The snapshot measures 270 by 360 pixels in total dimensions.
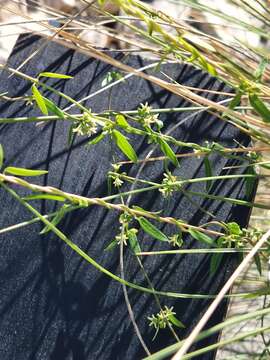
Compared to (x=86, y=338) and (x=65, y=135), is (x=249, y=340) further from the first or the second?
(x=65, y=135)

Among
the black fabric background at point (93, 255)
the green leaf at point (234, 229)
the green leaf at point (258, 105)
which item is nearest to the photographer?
the green leaf at point (258, 105)

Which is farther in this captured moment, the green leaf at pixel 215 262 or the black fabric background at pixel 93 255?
the black fabric background at pixel 93 255

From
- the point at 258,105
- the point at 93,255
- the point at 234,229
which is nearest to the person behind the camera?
the point at 258,105

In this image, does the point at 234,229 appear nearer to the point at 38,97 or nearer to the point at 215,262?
the point at 215,262

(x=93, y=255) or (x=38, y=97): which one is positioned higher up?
(x=38, y=97)

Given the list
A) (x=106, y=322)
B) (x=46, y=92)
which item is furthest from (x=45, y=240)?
(x=46, y=92)

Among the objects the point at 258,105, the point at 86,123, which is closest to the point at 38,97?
the point at 86,123

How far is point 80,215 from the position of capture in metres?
1.16

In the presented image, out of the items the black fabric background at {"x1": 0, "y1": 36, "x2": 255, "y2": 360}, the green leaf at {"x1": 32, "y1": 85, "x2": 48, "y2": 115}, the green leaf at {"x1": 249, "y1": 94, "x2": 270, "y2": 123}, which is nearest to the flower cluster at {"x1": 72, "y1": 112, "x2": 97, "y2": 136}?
the green leaf at {"x1": 32, "y1": 85, "x2": 48, "y2": 115}

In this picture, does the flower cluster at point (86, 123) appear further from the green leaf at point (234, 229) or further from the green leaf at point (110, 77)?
the green leaf at point (234, 229)

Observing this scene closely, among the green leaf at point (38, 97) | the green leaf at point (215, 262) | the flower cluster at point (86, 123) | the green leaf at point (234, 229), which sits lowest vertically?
the green leaf at point (215, 262)

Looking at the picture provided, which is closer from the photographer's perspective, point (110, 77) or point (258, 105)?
point (258, 105)

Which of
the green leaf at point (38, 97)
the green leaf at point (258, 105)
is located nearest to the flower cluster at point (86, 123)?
the green leaf at point (38, 97)

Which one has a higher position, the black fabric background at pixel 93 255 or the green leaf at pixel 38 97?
the green leaf at pixel 38 97
